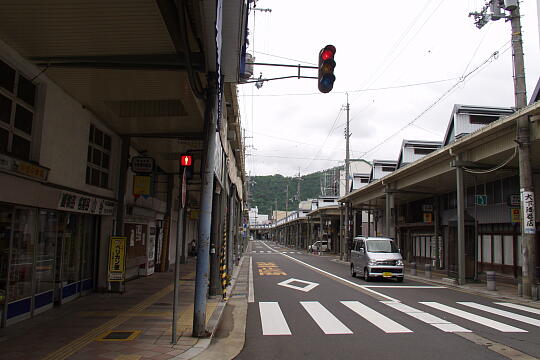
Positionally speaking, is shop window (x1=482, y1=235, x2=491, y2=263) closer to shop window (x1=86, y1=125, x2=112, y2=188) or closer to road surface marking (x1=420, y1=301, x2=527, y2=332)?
road surface marking (x1=420, y1=301, x2=527, y2=332)

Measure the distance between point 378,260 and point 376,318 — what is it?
991 centimetres

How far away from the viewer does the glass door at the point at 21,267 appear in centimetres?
891

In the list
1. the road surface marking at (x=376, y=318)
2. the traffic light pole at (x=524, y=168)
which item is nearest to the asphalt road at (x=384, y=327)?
the road surface marking at (x=376, y=318)

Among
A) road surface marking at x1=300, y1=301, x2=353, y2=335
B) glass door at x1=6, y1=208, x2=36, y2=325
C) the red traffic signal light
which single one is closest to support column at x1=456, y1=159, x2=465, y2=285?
road surface marking at x1=300, y1=301, x2=353, y2=335

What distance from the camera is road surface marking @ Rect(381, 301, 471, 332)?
32.0 ft

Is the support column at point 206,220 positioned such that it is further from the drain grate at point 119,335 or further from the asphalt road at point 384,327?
the drain grate at point 119,335

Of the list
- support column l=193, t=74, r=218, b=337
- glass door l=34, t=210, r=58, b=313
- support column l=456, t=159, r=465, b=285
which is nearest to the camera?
support column l=193, t=74, r=218, b=337

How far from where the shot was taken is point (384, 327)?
9.84 metres

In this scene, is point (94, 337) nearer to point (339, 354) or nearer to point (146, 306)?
point (146, 306)

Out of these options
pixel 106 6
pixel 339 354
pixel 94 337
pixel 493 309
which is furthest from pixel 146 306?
pixel 493 309

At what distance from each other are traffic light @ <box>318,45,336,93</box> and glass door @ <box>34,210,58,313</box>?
7023mm

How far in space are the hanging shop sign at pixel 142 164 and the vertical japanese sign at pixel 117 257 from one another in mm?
2616

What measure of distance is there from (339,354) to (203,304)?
2683 millimetres

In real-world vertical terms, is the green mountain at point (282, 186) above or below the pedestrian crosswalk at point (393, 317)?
above
